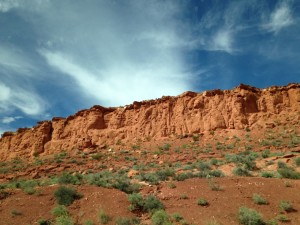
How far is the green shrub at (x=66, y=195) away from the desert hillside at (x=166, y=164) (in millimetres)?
43

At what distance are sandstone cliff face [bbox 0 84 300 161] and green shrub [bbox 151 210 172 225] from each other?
3043cm

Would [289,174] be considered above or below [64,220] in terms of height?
above

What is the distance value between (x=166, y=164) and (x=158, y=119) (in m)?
20.4

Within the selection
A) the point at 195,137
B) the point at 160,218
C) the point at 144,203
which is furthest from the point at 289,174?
the point at 195,137

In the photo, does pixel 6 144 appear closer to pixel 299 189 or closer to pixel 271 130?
pixel 271 130

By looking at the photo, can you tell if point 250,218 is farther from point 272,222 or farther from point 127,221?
point 127,221

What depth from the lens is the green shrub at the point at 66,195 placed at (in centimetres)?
1165

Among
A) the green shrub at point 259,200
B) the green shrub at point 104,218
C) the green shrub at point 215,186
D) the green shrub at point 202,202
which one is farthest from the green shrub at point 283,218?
the green shrub at point 104,218

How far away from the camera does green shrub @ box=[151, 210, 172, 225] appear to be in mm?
9812

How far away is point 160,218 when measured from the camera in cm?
998

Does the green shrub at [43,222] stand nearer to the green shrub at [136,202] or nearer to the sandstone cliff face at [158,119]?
the green shrub at [136,202]

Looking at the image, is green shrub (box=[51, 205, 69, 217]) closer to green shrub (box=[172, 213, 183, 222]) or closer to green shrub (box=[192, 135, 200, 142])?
green shrub (box=[172, 213, 183, 222])

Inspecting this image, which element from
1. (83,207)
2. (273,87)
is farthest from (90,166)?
(273,87)

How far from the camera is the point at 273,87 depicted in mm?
42781
